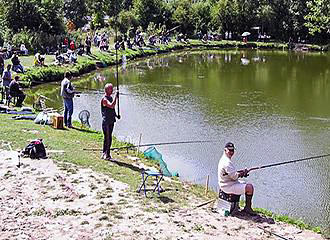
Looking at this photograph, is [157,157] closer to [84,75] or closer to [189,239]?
[189,239]

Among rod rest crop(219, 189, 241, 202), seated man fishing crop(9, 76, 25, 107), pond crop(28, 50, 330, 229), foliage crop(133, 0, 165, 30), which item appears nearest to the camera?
rod rest crop(219, 189, 241, 202)

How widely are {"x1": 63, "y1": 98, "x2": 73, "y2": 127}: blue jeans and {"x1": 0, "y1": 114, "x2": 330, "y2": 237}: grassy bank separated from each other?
0.35m

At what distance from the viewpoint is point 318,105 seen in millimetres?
20984

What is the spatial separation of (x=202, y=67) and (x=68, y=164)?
81.2ft

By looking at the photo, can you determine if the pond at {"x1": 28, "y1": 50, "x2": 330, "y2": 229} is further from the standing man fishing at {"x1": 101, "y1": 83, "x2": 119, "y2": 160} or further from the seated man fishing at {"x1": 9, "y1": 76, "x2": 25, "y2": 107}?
the seated man fishing at {"x1": 9, "y1": 76, "x2": 25, "y2": 107}

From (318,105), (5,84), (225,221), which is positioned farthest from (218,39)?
(225,221)

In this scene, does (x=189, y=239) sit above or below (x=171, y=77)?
below

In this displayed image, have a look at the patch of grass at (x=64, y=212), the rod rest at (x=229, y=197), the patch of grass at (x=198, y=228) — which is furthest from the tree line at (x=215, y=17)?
the patch of grass at (x=198, y=228)

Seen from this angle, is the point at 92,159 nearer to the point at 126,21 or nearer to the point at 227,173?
the point at 227,173

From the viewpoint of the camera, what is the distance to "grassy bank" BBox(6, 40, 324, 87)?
83.0ft

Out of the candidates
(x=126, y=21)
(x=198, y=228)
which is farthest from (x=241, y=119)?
(x=126, y=21)

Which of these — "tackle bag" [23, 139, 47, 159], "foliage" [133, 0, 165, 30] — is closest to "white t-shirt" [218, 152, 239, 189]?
"tackle bag" [23, 139, 47, 159]

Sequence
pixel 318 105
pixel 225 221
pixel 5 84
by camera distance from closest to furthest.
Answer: pixel 225 221, pixel 5 84, pixel 318 105

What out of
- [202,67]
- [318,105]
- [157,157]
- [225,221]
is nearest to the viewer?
[225,221]
